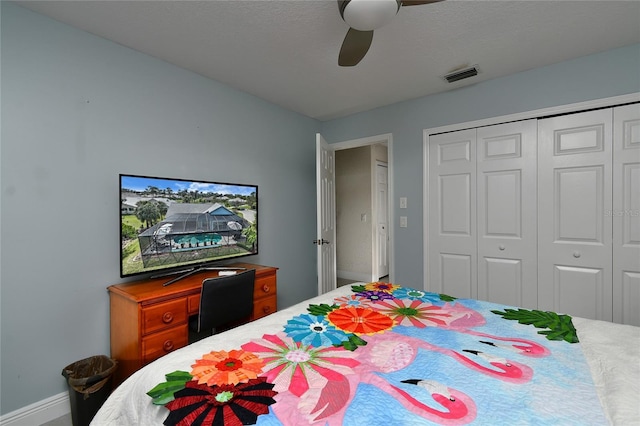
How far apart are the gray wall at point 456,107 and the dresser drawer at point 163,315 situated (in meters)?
2.25

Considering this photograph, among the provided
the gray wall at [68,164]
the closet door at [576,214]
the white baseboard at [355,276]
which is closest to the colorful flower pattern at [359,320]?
the gray wall at [68,164]

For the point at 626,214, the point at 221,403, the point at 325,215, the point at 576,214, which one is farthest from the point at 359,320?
the point at 626,214

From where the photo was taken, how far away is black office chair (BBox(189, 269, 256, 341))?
1.99m

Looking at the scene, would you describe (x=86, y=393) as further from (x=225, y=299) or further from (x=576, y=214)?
(x=576, y=214)

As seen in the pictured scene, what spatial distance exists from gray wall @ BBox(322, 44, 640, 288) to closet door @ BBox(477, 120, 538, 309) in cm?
25

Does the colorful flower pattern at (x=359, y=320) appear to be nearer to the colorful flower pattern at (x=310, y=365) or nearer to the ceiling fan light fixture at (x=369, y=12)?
the colorful flower pattern at (x=310, y=365)

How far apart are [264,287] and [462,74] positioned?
2.60 m

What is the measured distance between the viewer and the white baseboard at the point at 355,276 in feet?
16.9

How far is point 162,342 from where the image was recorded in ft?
6.27

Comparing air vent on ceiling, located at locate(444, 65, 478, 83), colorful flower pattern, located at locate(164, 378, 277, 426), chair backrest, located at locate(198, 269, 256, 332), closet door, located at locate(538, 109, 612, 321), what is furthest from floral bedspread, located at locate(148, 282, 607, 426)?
air vent on ceiling, located at locate(444, 65, 478, 83)

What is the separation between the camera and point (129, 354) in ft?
6.24

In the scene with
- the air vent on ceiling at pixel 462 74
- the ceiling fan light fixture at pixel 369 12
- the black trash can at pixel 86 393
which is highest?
the air vent on ceiling at pixel 462 74

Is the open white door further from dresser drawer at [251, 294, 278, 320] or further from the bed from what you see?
the bed

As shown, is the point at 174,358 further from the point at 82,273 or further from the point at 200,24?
the point at 200,24
